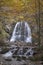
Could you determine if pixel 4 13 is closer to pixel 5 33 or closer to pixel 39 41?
pixel 5 33

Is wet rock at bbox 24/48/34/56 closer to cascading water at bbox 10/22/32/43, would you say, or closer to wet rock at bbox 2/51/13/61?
cascading water at bbox 10/22/32/43

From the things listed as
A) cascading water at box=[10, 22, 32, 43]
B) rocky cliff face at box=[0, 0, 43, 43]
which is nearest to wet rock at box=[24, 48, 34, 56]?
cascading water at box=[10, 22, 32, 43]

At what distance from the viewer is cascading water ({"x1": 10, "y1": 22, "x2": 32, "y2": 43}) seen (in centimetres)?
618

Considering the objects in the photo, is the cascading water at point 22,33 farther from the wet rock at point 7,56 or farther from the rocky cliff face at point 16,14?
the wet rock at point 7,56

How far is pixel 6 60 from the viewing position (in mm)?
6133

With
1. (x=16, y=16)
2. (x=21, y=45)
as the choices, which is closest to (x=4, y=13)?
(x=16, y=16)

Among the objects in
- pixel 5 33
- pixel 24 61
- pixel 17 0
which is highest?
pixel 17 0

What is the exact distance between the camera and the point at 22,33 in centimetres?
622

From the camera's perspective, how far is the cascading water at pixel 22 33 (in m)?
6.18

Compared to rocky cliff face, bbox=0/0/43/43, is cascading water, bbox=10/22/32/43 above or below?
below

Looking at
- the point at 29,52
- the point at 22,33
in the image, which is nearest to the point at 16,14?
the point at 22,33

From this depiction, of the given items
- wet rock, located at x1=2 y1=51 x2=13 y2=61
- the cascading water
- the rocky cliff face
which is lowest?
wet rock, located at x1=2 y1=51 x2=13 y2=61

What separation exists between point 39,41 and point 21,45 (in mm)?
310

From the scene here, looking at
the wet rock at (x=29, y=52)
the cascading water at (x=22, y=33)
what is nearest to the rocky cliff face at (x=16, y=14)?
the cascading water at (x=22, y=33)
